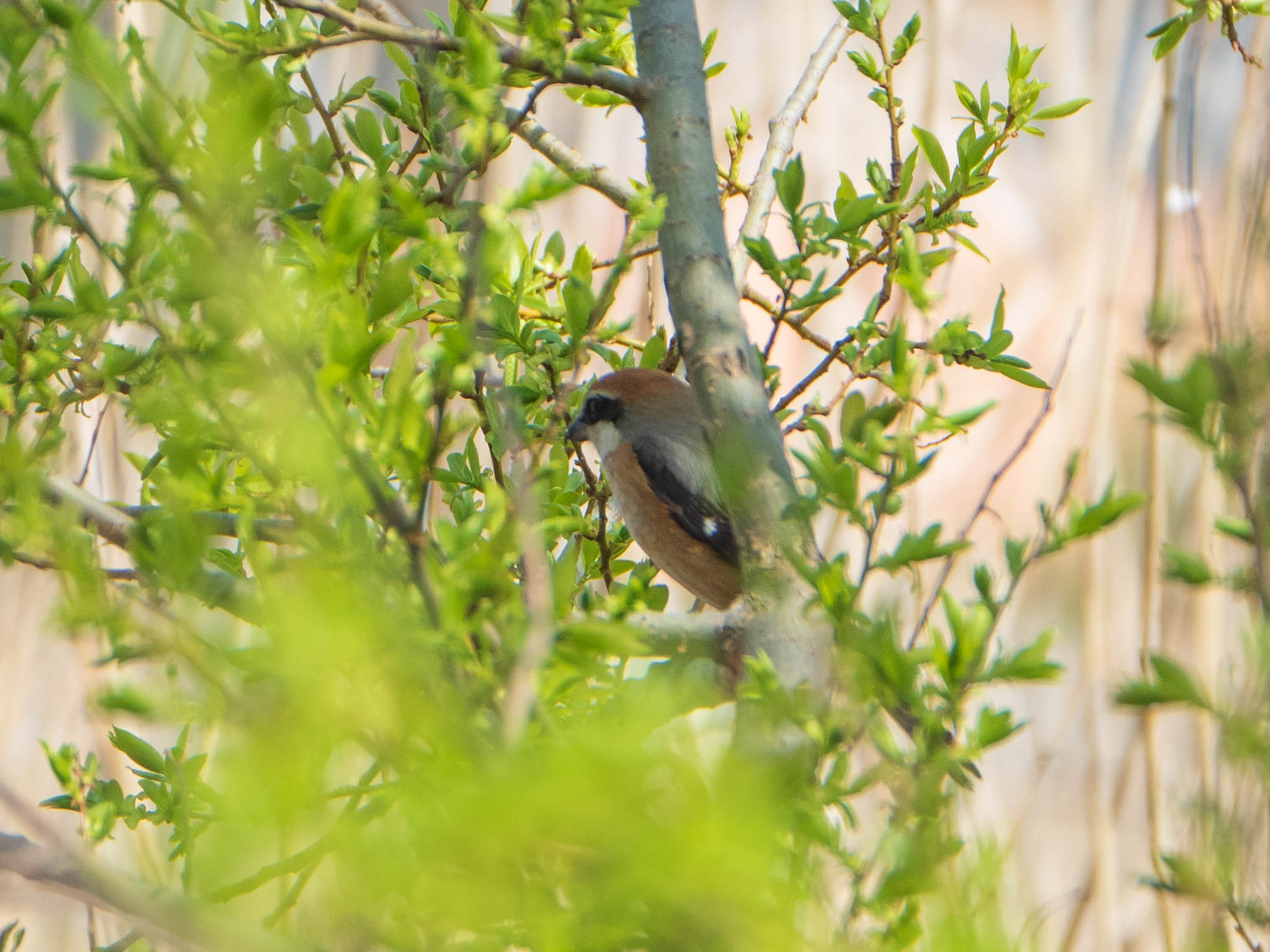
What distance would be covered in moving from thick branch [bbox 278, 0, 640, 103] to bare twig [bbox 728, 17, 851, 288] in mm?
284

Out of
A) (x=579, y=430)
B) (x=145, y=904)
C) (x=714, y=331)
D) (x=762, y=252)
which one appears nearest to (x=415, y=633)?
(x=145, y=904)

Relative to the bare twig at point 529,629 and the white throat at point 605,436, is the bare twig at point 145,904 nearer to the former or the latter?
the bare twig at point 529,629

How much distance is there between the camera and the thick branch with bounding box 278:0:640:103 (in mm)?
883

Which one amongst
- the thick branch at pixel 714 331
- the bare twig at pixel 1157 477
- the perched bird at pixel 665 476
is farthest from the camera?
the bare twig at pixel 1157 477

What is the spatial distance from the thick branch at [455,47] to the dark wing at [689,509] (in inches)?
50.2

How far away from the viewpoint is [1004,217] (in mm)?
2930

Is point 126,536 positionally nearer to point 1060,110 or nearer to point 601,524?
point 601,524

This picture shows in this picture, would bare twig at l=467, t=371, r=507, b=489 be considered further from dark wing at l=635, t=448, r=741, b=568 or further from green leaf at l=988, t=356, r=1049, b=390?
dark wing at l=635, t=448, r=741, b=568

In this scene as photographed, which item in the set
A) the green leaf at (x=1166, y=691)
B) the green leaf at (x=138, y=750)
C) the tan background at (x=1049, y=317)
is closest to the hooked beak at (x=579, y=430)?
the tan background at (x=1049, y=317)

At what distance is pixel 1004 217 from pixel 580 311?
7.46 ft

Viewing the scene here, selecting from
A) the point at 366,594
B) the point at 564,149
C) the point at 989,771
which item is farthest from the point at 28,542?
the point at 989,771

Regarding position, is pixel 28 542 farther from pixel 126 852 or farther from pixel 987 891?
pixel 126 852

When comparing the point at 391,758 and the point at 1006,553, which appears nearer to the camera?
the point at 391,758

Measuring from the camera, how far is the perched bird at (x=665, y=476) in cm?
228
